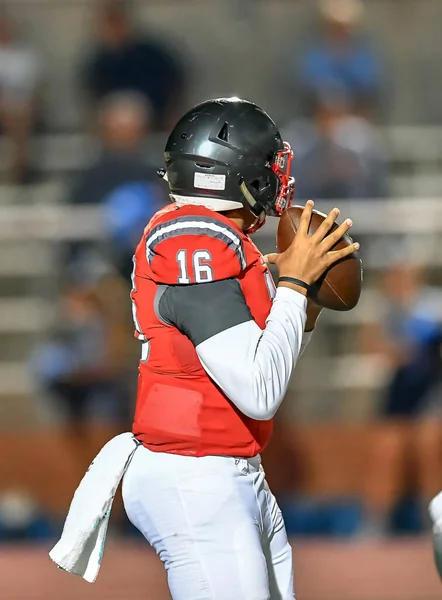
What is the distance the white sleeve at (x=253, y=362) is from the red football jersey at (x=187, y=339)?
11 cm

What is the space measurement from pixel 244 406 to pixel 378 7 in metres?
6.60

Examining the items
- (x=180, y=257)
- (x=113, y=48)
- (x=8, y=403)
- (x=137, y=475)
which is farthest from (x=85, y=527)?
(x=113, y=48)

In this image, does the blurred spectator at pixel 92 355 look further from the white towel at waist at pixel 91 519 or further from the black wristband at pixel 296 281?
the black wristband at pixel 296 281

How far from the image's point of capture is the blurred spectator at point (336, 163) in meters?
6.12

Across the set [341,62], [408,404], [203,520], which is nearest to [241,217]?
[203,520]

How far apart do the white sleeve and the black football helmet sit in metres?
0.35

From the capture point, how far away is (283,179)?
107 inches

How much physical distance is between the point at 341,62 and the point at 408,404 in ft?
7.87

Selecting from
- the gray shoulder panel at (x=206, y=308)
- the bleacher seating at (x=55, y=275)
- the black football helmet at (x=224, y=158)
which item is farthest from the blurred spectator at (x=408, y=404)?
the gray shoulder panel at (x=206, y=308)

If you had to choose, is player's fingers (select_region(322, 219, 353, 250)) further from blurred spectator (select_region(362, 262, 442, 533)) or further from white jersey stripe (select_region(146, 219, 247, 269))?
blurred spectator (select_region(362, 262, 442, 533))

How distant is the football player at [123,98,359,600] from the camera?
2.39 meters

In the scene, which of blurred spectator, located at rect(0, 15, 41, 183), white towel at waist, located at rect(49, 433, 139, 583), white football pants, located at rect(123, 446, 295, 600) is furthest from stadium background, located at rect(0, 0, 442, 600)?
white football pants, located at rect(123, 446, 295, 600)

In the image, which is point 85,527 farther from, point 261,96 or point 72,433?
point 261,96

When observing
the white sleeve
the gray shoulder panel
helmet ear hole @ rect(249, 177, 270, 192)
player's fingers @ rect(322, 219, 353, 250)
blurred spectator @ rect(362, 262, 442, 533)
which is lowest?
blurred spectator @ rect(362, 262, 442, 533)
